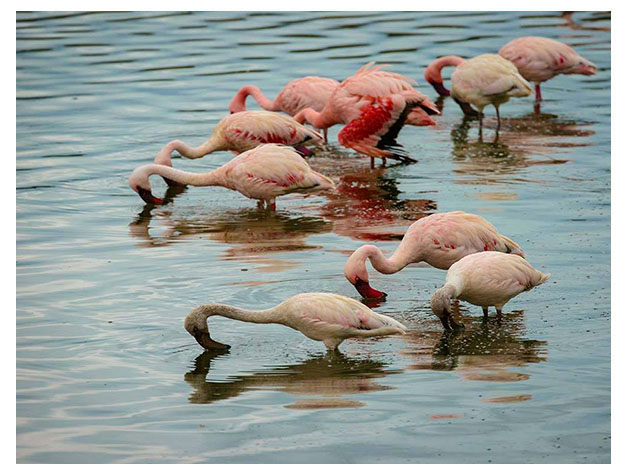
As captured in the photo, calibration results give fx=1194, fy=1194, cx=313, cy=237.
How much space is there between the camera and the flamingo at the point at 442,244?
9102mm

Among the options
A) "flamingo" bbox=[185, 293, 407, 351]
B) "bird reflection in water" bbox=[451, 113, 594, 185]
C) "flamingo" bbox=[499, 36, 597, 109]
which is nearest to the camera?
"flamingo" bbox=[185, 293, 407, 351]

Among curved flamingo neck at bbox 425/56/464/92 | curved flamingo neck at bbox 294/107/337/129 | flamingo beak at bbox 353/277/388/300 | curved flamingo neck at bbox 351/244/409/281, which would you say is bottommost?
flamingo beak at bbox 353/277/388/300

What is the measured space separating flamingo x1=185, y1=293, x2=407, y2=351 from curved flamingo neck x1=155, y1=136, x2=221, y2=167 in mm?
5275

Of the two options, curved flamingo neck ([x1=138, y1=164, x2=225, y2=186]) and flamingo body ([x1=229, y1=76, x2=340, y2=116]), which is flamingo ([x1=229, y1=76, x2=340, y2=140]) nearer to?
flamingo body ([x1=229, y1=76, x2=340, y2=116])

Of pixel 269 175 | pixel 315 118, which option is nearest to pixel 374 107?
pixel 315 118

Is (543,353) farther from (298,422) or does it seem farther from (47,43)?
(47,43)

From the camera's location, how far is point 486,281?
829 cm

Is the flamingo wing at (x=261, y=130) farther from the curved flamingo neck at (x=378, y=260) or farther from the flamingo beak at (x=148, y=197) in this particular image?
the curved flamingo neck at (x=378, y=260)

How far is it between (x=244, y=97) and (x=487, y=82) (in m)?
3.10

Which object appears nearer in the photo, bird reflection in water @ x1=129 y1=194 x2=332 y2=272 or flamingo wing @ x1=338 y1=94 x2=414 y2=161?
bird reflection in water @ x1=129 y1=194 x2=332 y2=272

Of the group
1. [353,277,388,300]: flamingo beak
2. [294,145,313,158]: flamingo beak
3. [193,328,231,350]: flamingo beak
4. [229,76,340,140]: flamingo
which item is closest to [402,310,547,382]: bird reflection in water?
[353,277,388,300]: flamingo beak

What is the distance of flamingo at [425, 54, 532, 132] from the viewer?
14.6 metres
